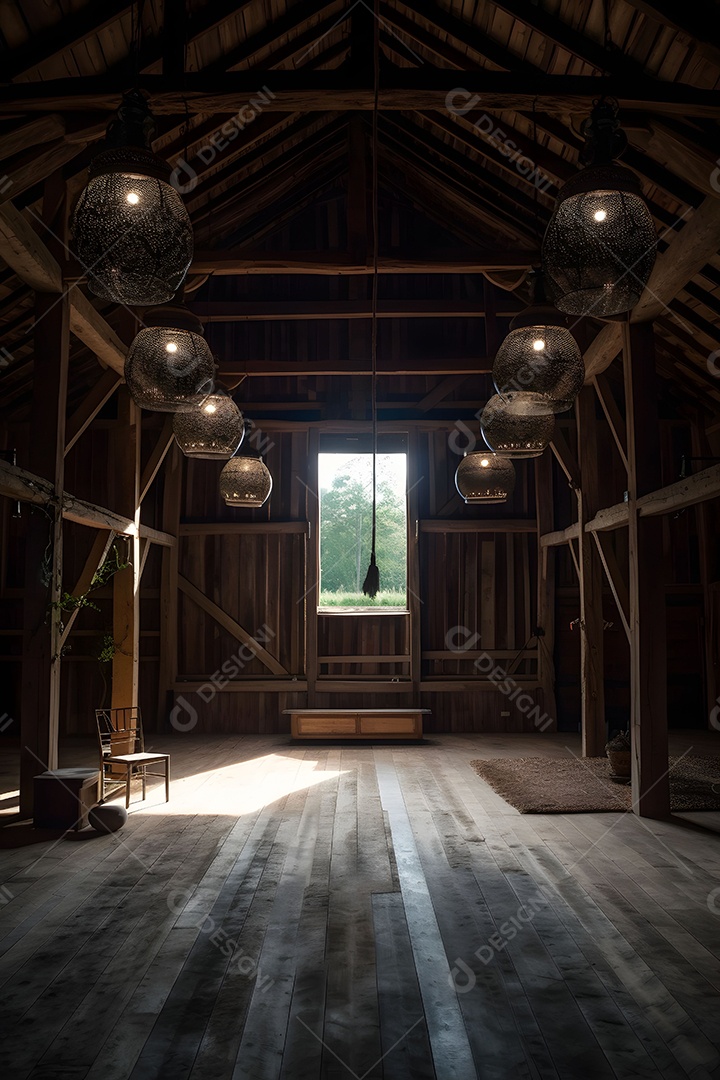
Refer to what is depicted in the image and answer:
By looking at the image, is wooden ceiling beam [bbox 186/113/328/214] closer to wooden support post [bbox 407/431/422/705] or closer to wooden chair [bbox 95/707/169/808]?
wooden support post [bbox 407/431/422/705]

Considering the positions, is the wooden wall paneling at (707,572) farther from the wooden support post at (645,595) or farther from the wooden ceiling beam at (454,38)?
the wooden ceiling beam at (454,38)

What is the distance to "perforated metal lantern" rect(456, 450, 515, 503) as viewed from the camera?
720cm

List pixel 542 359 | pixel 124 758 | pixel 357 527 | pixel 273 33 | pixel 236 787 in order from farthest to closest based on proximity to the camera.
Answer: pixel 357 527 → pixel 236 787 → pixel 273 33 → pixel 124 758 → pixel 542 359

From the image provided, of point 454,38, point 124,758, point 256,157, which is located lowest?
point 124,758

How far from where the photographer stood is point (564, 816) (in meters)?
6.16

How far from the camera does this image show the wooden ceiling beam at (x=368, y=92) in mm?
4434

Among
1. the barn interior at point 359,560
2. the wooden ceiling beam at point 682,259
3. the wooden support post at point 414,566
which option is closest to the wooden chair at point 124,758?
the barn interior at point 359,560

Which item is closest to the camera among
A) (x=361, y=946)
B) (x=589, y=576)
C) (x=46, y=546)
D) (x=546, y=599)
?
(x=361, y=946)

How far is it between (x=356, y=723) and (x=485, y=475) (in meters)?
4.15

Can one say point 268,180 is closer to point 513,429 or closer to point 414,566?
point 414,566

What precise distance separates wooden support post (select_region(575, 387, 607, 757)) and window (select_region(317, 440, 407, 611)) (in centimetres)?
318

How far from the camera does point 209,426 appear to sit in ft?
16.6

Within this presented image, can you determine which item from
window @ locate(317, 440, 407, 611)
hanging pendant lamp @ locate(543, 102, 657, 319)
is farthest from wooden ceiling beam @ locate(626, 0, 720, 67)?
window @ locate(317, 440, 407, 611)

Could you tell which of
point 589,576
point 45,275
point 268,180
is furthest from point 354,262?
point 589,576
